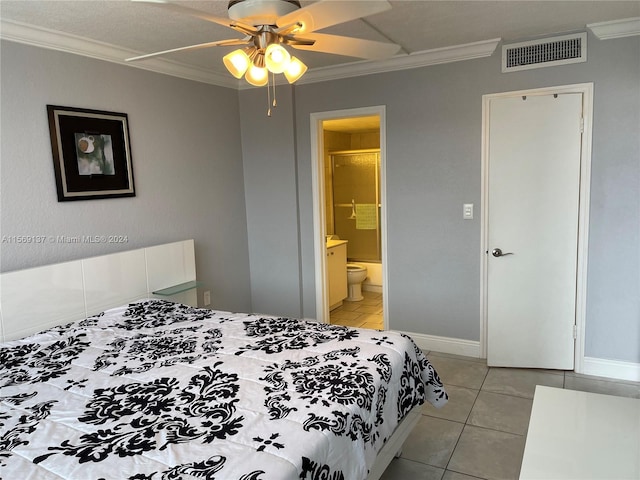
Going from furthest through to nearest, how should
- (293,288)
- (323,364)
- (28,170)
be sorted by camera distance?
1. (293,288)
2. (28,170)
3. (323,364)

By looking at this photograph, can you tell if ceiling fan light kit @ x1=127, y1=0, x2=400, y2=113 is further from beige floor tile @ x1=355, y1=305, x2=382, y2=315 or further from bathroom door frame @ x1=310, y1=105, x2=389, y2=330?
beige floor tile @ x1=355, y1=305, x2=382, y2=315

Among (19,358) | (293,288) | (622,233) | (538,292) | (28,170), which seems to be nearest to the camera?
(19,358)

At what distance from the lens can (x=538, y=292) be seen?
11.4 feet

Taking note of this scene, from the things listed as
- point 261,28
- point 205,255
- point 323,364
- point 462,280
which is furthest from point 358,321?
point 261,28

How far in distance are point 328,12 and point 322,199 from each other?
2738 millimetres

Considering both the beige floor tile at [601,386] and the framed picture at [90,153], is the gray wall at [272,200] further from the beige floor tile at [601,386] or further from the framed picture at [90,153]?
the beige floor tile at [601,386]

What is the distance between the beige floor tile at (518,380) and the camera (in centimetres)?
323

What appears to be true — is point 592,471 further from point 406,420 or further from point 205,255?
point 205,255

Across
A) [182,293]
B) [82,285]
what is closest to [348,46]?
[82,285]

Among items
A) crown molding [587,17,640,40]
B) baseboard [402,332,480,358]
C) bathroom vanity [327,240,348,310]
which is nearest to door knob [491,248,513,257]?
baseboard [402,332,480,358]

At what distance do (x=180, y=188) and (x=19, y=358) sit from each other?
1.90m

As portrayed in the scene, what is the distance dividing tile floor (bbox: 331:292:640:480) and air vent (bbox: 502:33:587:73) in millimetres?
2284

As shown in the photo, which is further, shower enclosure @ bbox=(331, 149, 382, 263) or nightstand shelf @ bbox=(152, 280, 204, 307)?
shower enclosure @ bbox=(331, 149, 382, 263)

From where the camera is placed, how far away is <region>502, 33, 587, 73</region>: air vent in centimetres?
317
